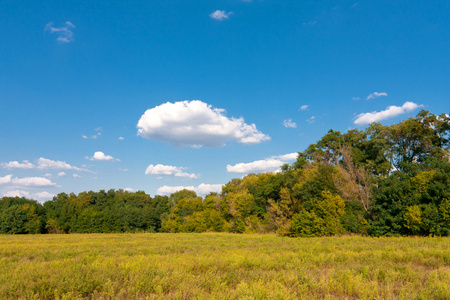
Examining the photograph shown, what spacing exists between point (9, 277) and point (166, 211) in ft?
328

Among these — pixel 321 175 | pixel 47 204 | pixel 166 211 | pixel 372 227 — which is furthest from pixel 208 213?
pixel 47 204

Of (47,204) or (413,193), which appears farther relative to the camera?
(47,204)

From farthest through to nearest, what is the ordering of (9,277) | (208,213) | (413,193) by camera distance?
(208,213) < (413,193) < (9,277)

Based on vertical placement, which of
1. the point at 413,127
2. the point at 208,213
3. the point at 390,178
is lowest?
the point at 208,213

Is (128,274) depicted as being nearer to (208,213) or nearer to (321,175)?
(321,175)

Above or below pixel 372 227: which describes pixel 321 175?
above

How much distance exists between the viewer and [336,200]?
34.8 m

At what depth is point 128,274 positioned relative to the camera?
6.87 metres

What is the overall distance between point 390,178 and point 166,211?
8661 centimetres

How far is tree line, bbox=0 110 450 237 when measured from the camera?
87.6 ft

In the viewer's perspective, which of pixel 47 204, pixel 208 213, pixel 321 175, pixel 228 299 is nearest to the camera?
pixel 228 299

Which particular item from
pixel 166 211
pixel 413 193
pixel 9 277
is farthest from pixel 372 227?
pixel 166 211

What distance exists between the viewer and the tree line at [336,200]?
26.7 meters

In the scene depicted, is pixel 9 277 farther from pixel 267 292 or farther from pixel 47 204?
pixel 47 204
